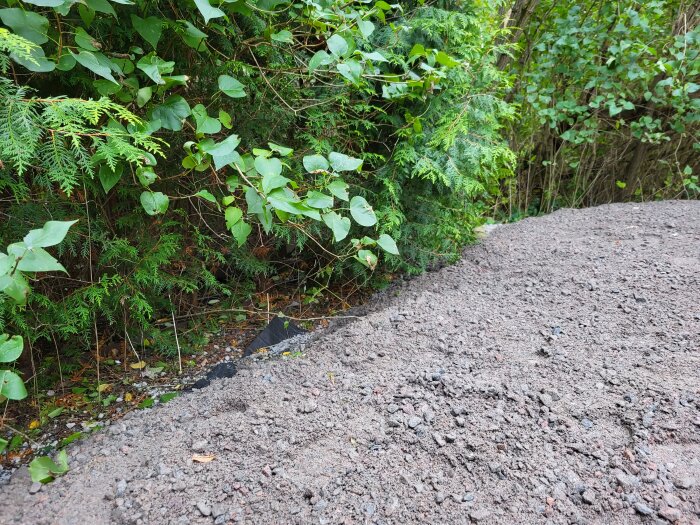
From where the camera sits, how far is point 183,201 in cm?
208

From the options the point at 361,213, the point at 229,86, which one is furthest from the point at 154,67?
the point at 361,213

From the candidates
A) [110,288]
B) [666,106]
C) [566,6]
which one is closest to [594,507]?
[110,288]

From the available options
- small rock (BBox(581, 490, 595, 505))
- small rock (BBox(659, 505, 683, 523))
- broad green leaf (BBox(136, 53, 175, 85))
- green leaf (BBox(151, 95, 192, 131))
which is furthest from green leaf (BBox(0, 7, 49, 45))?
small rock (BBox(659, 505, 683, 523))

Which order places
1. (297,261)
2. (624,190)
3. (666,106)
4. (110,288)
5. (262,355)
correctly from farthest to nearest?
(624,190) → (666,106) → (297,261) → (262,355) → (110,288)

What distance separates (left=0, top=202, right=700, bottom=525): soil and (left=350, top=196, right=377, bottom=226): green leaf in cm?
57

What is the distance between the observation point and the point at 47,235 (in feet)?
3.18

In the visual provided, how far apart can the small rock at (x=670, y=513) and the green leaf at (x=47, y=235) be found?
1506 millimetres

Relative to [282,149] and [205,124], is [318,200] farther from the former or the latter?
[205,124]

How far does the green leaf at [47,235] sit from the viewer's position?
0.96 meters

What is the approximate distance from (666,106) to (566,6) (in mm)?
1331

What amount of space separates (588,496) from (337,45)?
1496 millimetres

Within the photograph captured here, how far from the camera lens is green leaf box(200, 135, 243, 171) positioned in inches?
50.1

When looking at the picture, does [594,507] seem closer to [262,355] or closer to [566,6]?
[262,355]

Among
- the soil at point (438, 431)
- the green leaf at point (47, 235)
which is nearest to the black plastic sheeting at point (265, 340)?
the soil at point (438, 431)
